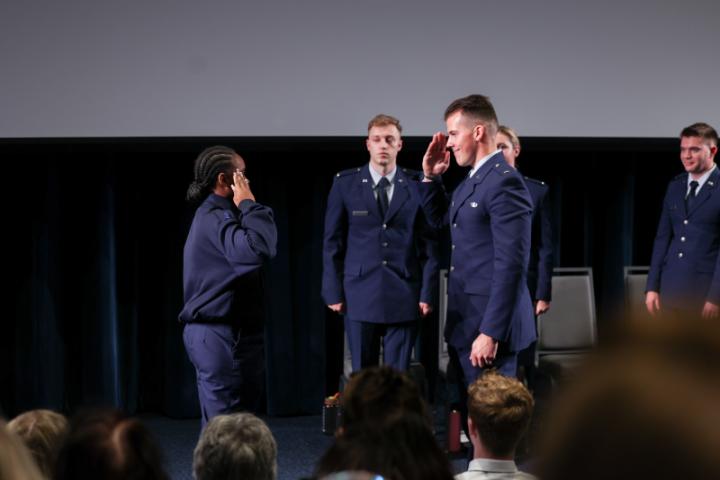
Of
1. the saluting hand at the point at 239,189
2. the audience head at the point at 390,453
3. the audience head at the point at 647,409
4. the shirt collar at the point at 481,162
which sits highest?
the shirt collar at the point at 481,162

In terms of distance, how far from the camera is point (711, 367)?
35cm

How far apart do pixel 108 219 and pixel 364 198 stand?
57.6 inches

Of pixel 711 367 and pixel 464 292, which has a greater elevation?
pixel 711 367

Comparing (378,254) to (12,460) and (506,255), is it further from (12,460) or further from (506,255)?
(12,460)

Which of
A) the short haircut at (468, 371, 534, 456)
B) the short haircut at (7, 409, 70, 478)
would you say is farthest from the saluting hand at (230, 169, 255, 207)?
the short haircut at (7, 409, 70, 478)

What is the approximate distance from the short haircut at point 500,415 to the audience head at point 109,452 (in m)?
0.94

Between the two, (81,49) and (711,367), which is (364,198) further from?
(711,367)

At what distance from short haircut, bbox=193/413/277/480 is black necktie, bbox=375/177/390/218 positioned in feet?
5.93

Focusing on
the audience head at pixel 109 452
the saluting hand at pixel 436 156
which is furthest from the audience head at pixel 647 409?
the saluting hand at pixel 436 156

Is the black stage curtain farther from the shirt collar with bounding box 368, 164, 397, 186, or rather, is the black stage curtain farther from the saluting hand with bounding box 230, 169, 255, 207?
the saluting hand with bounding box 230, 169, 255, 207

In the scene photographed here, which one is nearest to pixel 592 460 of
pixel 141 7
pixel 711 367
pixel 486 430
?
pixel 711 367

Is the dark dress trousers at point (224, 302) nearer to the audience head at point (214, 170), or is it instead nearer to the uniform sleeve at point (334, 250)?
the audience head at point (214, 170)

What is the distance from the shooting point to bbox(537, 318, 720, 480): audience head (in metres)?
0.34

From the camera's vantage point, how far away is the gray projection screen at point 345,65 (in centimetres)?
341
